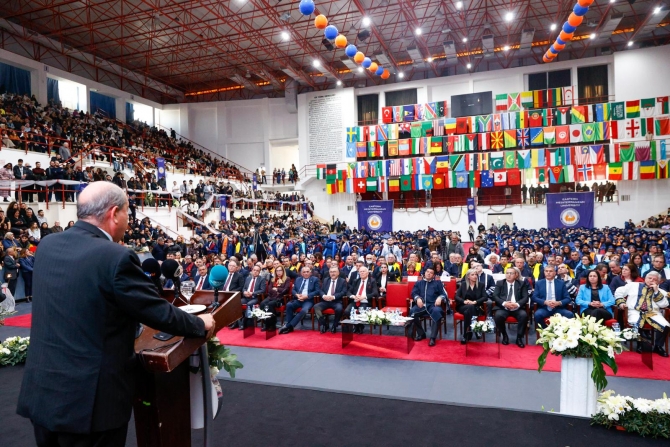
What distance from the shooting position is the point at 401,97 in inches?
1017

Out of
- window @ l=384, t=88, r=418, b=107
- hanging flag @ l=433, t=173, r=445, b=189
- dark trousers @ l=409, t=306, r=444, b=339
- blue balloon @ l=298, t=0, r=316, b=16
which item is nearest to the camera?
dark trousers @ l=409, t=306, r=444, b=339

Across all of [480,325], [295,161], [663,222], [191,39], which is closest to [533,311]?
[480,325]

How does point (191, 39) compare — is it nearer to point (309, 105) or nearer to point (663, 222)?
point (309, 105)

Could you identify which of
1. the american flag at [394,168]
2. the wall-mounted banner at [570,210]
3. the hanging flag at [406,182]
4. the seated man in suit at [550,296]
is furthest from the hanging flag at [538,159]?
the seated man in suit at [550,296]

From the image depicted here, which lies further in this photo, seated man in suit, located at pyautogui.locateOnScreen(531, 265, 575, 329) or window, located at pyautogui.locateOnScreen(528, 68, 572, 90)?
window, located at pyautogui.locateOnScreen(528, 68, 572, 90)

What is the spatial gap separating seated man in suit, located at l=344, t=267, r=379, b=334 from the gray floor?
4.94 ft

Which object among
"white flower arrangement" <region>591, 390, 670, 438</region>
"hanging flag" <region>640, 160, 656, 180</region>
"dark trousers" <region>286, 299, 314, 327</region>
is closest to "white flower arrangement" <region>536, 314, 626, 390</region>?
"white flower arrangement" <region>591, 390, 670, 438</region>

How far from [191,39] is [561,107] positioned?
20010 mm

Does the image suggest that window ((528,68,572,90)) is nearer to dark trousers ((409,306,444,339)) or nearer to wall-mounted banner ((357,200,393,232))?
wall-mounted banner ((357,200,393,232))

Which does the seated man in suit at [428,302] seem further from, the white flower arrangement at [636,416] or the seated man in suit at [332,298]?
the white flower arrangement at [636,416]

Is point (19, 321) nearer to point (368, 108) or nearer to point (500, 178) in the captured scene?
point (500, 178)

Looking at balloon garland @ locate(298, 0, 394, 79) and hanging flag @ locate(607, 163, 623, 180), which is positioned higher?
balloon garland @ locate(298, 0, 394, 79)

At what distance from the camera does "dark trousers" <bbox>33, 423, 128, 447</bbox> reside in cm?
139

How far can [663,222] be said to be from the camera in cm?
1881
